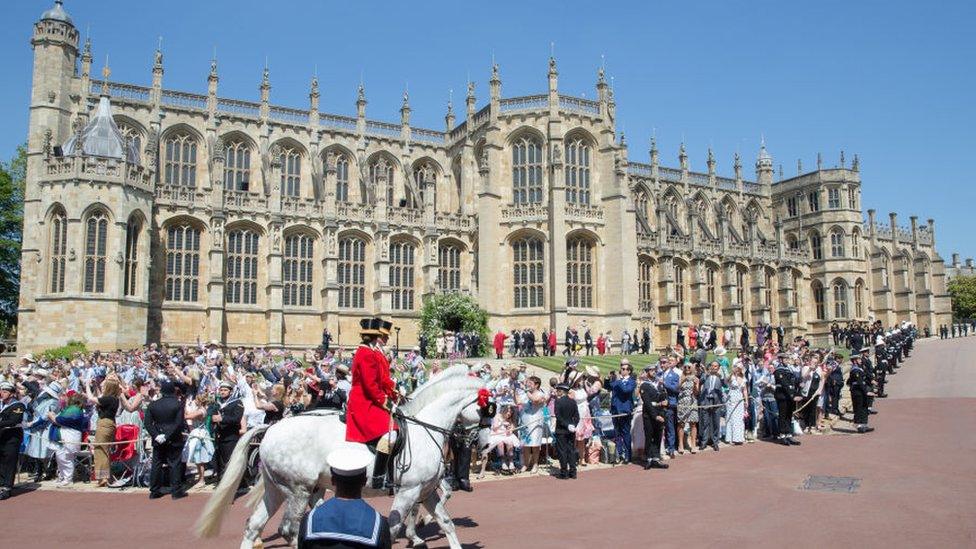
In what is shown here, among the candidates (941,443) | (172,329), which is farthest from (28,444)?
(172,329)

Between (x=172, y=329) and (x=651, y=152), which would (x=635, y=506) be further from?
(x=651, y=152)

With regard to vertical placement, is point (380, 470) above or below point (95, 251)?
below

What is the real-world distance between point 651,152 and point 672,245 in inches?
367

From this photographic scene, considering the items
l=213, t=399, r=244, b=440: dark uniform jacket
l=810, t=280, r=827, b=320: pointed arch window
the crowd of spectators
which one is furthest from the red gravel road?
l=810, t=280, r=827, b=320: pointed arch window

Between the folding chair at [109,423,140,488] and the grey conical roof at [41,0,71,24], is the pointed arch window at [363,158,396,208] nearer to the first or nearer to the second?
the grey conical roof at [41,0,71,24]

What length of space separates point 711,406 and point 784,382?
1920 millimetres

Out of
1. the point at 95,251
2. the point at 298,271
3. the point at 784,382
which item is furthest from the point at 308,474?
the point at 298,271

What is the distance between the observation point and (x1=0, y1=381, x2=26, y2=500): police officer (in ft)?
43.7

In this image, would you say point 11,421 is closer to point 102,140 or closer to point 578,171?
point 102,140

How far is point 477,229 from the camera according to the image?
1828 inches

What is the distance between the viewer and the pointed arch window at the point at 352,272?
4353cm

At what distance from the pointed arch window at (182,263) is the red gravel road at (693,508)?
1071 inches

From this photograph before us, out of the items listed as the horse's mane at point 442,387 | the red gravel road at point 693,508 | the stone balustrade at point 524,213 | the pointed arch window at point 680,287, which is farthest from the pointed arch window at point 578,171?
the horse's mane at point 442,387

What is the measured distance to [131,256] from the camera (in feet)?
120
